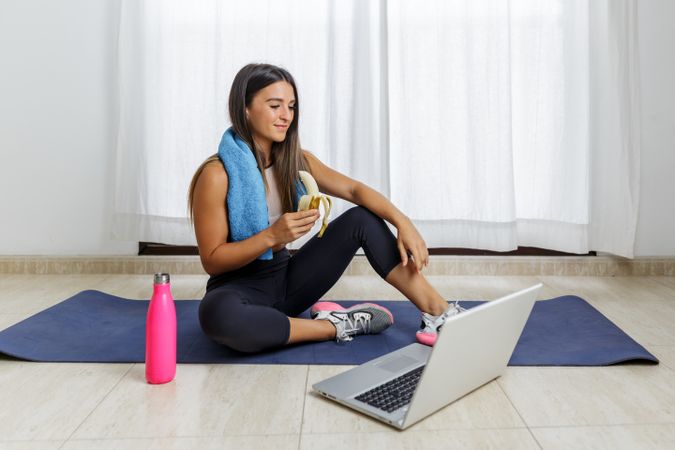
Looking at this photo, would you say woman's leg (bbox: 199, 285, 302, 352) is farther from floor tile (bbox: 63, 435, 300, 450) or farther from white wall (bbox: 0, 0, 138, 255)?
white wall (bbox: 0, 0, 138, 255)

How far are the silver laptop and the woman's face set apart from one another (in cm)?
69

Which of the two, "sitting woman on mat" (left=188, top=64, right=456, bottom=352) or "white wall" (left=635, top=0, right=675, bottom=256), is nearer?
"sitting woman on mat" (left=188, top=64, right=456, bottom=352)

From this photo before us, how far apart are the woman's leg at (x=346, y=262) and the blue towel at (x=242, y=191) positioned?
18 centimetres

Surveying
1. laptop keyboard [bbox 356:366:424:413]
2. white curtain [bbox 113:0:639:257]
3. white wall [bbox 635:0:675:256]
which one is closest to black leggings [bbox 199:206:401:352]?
laptop keyboard [bbox 356:366:424:413]

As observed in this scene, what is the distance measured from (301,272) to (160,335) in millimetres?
541

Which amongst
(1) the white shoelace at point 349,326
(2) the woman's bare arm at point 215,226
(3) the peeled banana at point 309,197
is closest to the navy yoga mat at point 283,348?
(1) the white shoelace at point 349,326

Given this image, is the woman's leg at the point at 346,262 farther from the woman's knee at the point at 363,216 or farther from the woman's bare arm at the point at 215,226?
the woman's bare arm at the point at 215,226

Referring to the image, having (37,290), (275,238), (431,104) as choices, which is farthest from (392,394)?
(37,290)

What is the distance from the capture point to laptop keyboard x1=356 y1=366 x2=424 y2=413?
143 centimetres

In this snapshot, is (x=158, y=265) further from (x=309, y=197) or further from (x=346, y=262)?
(x=309, y=197)

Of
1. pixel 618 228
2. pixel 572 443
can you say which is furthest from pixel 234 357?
pixel 618 228

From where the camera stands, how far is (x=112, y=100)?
2.96 metres

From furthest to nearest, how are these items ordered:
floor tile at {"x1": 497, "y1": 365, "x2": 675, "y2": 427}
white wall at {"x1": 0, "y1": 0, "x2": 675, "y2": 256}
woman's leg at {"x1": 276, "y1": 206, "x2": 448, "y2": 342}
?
white wall at {"x1": 0, "y1": 0, "x2": 675, "y2": 256}, woman's leg at {"x1": 276, "y1": 206, "x2": 448, "y2": 342}, floor tile at {"x1": 497, "y1": 365, "x2": 675, "y2": 427}

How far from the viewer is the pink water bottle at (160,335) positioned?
1574 millimetres
